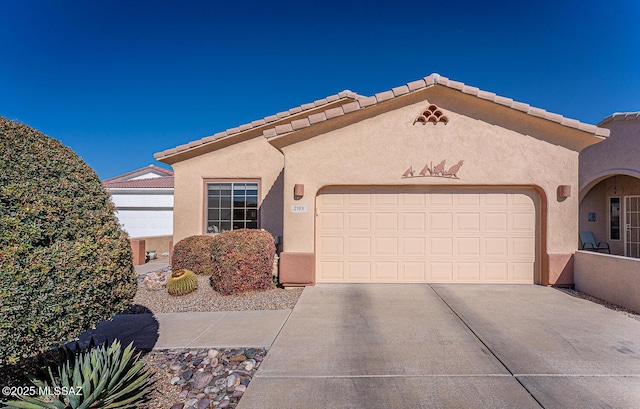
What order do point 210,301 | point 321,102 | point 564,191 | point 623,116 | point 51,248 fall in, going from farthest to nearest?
1. point 321,102
2. point 623,116
3. point 564,191
4. point 210,301
5. point 51,248

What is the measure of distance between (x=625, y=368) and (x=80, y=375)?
6187mm

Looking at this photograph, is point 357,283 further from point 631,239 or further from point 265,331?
point 631,239

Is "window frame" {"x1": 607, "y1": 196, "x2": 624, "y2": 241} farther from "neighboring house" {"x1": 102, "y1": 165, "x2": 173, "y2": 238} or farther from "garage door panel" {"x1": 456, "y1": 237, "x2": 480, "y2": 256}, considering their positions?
"neighboring house" {"x1": 102, "y1": 165, "x2": 173, "y2": 238}

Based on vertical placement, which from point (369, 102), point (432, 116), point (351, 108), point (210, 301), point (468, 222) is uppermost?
point (369, 102)

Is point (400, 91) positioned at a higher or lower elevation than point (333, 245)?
higher

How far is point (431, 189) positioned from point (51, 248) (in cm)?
759

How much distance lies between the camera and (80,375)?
298 cm

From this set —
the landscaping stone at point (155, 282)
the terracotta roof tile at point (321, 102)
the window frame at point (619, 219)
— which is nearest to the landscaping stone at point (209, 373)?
the landscaping stone at point (155, 282)

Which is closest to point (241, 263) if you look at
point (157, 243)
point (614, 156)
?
point (157, 243)

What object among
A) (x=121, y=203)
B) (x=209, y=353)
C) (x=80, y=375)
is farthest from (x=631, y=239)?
(x=121, y=203)

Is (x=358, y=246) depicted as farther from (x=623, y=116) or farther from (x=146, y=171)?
(x=146, y=171)

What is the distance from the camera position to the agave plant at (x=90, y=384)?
274 centimetres

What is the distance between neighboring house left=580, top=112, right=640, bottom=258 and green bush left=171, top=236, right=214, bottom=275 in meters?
13.2

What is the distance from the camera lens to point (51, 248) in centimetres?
278
